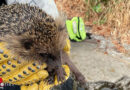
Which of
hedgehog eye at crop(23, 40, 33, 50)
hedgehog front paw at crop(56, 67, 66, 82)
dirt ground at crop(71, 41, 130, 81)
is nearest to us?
hedgehog eye at crop(23, 40, 33, 50)

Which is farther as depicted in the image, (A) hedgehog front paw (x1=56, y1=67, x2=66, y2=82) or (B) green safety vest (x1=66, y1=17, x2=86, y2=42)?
(B) green safety vest (x1=66, y1=17, x2=86, y2=42)

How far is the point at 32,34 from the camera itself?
67.1 inches

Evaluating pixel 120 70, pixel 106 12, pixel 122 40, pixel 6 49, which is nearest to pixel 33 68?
pixel 6 49

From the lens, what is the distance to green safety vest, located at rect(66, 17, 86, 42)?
13.6 feet

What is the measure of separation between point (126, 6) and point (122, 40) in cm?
105

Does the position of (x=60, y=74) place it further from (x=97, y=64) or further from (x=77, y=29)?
(x=77, y=29)

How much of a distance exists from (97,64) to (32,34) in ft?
6.26

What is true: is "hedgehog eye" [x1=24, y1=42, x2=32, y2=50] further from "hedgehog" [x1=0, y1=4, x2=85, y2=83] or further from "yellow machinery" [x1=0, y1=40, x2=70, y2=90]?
"yellow machinery" [x1=0, y1=40, x2=70, y2=90]

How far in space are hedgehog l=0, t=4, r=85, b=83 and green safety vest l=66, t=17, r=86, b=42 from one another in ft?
7.25

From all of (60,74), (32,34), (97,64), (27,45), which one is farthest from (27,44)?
(97,64)

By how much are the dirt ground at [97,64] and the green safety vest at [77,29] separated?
0.32 meters

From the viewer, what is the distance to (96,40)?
422 centimetres

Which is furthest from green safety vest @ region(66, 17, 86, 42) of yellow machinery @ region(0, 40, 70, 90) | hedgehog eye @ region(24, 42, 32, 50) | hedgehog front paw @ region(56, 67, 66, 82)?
hedgehog eye @ region(24, 42, 32, 50)

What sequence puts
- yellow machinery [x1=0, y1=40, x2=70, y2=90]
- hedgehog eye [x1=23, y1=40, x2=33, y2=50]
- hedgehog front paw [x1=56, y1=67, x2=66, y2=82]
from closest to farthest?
1. yellow machinery [x1=0, y1=40, x2=70, y2=90]
2. hedgehog eye [x1=23, y1=40, x2=33, y2=50]
3. hedgehog front paw [x1=56, y1=67, x2=66, y2=82]
